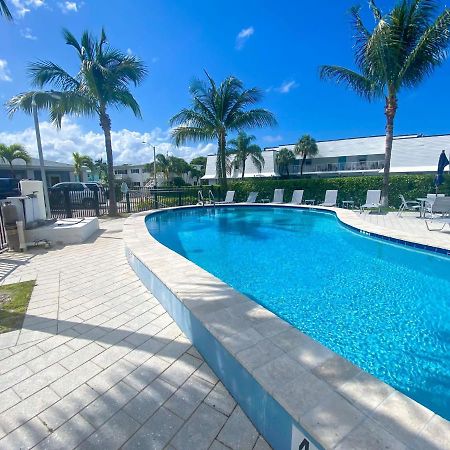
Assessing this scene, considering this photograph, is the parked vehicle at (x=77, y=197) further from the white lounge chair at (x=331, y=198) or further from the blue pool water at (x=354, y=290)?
the white lounge chair at (x=331, y=198)

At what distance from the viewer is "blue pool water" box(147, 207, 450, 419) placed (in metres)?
3.08

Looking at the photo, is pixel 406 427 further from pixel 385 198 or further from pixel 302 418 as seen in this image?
pixel 385 198

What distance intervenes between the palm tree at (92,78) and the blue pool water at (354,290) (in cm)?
688

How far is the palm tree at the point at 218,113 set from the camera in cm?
1722

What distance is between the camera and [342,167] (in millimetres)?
41812

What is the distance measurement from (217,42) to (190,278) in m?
14.0

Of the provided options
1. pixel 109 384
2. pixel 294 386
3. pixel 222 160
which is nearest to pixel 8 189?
pixel 222 160

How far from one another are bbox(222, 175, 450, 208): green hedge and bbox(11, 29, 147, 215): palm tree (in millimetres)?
10647

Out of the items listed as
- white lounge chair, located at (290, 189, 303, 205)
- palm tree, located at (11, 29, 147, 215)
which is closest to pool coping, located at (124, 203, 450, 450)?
palm tree, located at (11, 29, 147, 215)

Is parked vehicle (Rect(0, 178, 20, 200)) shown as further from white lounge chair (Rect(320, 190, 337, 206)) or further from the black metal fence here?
white lounge chair (Rect(320, 190, 337, 206))

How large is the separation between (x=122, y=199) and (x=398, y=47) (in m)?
17.4

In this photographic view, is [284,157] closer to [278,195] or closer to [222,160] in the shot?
[278,195]

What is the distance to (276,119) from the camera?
1809cm

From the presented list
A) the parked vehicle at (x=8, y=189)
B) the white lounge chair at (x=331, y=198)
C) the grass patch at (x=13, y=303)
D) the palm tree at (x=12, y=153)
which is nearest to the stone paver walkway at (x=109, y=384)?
the grass patch at (x=13, y=303)
